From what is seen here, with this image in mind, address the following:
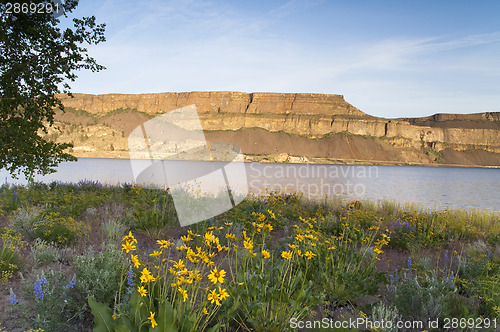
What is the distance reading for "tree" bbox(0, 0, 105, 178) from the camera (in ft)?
21.0

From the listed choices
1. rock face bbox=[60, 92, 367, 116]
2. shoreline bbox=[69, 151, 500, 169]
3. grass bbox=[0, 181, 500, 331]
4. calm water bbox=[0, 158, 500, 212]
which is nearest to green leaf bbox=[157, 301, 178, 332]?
grass bbox=[0, 181, 500, 331]

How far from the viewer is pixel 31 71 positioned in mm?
6625

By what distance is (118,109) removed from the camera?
152625 mm

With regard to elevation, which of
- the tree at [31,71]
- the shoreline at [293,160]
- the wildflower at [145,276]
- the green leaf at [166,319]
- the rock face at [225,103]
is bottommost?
the shoreline at [293,160]

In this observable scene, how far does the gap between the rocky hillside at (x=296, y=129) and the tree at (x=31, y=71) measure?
109 meters

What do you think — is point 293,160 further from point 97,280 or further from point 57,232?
point 97,280

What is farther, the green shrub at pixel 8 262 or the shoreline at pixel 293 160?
the shoreline at pixel 293 160

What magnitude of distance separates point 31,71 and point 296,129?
465ft

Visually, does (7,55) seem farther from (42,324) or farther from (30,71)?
(42,324)

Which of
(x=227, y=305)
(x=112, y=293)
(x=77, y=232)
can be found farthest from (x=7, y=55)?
(x=227, y=305)

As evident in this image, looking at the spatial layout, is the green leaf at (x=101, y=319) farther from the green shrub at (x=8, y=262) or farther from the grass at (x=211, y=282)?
the green shrub at (x=8, y=262)

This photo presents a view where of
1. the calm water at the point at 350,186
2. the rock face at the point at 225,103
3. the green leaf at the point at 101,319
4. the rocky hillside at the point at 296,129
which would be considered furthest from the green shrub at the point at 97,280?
the rock face at the point at 225,103

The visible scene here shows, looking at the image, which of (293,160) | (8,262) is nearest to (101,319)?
(8,262)

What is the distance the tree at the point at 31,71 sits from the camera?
639 cm
